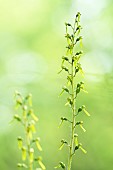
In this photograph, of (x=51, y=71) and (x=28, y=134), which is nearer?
(x=28, y=134)

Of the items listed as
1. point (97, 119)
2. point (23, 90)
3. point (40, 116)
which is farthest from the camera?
point (23, 90)

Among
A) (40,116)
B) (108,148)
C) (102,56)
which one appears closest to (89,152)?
(108,148)

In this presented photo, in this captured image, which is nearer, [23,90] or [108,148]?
[108,148]

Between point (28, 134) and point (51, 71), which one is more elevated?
point (51, 71)

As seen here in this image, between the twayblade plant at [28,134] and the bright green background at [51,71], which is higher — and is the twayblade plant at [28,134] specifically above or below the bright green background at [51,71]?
below

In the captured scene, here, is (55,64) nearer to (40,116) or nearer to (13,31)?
(40,116)

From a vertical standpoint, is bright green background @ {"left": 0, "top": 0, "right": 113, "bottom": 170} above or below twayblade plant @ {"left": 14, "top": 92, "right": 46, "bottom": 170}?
above

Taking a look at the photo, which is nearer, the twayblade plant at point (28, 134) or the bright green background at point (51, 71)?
the twayblade plant at point (28, 134)

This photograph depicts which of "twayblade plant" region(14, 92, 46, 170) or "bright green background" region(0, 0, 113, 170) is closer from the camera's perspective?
"twayblade plant" region(14, 92, 46, 170)
